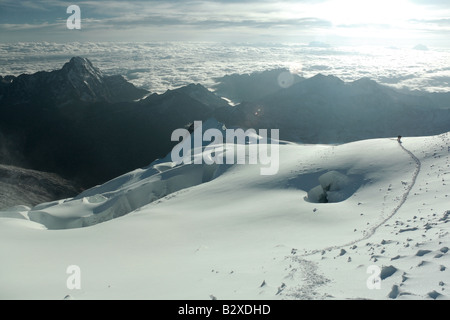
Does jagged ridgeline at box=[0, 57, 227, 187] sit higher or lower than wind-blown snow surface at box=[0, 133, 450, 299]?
lower

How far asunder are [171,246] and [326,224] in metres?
8.65

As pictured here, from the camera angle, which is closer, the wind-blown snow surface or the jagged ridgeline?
the wind-blown snow surface

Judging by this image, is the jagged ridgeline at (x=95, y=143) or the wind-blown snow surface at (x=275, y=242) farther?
the jagged ridgeline at (x=95, y=143)

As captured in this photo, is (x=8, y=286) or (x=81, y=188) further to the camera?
(x=81, y=188)

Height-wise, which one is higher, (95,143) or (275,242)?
(275,242)

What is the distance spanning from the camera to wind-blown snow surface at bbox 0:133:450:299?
1156 centimetres

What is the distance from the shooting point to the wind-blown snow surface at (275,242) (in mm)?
11562

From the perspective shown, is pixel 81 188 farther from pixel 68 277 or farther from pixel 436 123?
pixel 436 123

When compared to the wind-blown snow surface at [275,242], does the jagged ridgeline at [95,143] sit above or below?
below

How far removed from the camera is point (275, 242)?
57.7 ft

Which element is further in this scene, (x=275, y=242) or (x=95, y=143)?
(x=95, y=143)
